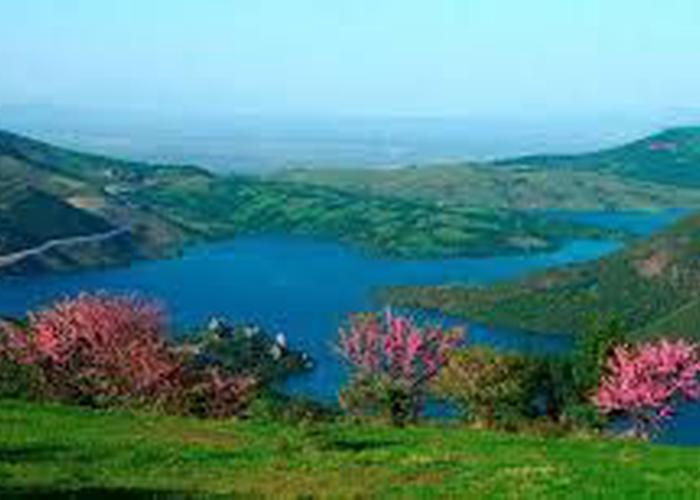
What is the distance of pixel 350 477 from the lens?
137 ft

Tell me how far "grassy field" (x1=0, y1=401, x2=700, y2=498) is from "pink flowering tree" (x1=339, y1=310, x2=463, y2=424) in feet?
122

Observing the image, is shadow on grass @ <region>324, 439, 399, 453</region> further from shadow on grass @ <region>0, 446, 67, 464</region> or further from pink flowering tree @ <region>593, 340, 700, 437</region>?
pink flowering tree @ <region>593, 340, 700, 437</region>

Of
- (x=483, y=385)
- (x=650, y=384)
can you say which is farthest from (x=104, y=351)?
(x=650, y=384)

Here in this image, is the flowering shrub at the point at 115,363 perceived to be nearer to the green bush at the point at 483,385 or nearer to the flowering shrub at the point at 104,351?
the flowering shrub at the point at 104,351

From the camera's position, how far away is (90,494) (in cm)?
3644

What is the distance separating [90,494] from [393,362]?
68.0m

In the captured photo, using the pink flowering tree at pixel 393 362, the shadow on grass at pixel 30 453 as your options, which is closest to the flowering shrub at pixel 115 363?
the pink flowering tree at pixel 393 362

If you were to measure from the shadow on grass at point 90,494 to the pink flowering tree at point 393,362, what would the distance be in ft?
195

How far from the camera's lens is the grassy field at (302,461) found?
124ft

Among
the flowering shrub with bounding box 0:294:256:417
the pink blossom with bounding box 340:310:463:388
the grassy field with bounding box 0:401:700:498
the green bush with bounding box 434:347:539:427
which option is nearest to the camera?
the grassy field with bounding box 0:401:700:498

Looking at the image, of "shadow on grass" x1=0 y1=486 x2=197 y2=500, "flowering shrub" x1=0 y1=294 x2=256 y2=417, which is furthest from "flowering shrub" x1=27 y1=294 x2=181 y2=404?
"shadow on grass" x1=0 y1=486 x2=197 y2=500

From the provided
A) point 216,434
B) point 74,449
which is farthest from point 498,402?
point 74,449

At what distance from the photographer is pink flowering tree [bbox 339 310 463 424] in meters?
97.2

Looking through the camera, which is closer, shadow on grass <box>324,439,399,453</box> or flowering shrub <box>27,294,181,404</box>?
shadow on grass <box>324,439,399,453</box>
